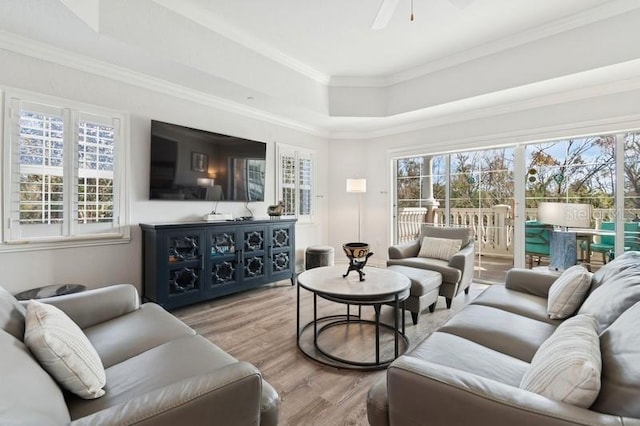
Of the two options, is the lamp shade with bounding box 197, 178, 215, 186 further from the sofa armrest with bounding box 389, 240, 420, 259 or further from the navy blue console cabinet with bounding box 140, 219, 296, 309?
the sofa armrest with bounding box 389, 240, 420, 259

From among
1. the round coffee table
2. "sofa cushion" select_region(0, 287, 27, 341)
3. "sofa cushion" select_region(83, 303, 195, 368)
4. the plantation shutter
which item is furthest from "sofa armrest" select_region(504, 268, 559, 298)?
the plantation shutter

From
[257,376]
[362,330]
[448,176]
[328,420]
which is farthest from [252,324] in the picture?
[448,176]

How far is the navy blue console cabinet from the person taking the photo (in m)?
3.01

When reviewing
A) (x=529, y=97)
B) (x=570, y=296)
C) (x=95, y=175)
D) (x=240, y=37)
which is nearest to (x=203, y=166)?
(x=95, y=175)

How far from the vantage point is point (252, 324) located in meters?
2.84

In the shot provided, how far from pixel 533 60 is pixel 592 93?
85cm

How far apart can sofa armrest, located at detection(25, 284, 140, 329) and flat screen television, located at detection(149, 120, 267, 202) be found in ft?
5.34

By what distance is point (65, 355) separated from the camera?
104 cm

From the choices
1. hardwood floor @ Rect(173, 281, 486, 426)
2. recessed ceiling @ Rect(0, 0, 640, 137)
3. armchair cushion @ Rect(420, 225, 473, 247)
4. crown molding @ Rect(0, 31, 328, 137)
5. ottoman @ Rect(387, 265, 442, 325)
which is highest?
recessed ceiling @ Rect(0, 0, 640, 137)

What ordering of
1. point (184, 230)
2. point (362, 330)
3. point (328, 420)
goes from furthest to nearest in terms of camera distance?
1. point (184, 230)
2. point (362, 330)
3. point (328, 420)

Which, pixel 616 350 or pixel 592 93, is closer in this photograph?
pixel 616 350

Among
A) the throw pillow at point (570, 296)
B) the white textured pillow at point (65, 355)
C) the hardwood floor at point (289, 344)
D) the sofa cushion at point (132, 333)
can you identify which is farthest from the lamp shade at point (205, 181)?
the throw pillow at point (570, 296)

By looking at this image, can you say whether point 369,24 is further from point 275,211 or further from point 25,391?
point 25,391

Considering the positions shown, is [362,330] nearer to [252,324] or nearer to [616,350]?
[252,324]
